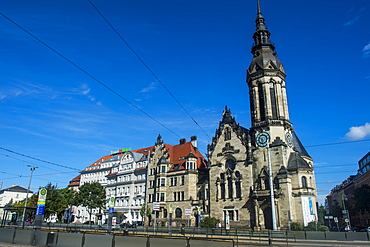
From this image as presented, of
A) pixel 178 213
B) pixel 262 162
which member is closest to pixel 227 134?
pixel 262 162

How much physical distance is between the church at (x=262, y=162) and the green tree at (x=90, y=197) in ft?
77.1

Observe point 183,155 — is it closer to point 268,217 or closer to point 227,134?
point 227,134

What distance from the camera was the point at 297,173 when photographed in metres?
45.1

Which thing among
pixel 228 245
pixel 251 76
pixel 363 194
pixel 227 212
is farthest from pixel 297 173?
pixel 228 245

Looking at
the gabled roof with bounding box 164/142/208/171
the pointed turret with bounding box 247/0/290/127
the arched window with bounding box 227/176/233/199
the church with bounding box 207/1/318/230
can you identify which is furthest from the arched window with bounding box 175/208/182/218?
the pointed turret with bounding box 247/0/290/127

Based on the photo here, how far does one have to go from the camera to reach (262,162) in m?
48.0

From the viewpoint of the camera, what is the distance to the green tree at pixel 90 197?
190 ft

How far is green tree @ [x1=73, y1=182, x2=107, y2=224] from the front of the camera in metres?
57.9

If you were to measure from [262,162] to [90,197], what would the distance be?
3482 cm

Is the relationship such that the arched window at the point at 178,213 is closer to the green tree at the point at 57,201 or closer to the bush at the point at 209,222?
the bush at the point at 209,222

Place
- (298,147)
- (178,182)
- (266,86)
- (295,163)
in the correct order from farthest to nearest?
(178,182)
(298,147)
(266,86)
(295,163)

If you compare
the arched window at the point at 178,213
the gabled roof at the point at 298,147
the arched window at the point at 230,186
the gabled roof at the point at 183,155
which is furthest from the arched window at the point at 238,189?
the gabled roof at the point at 298,147

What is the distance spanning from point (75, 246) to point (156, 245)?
549 centimetres

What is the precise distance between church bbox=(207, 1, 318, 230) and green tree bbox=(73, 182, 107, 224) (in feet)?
77.1
